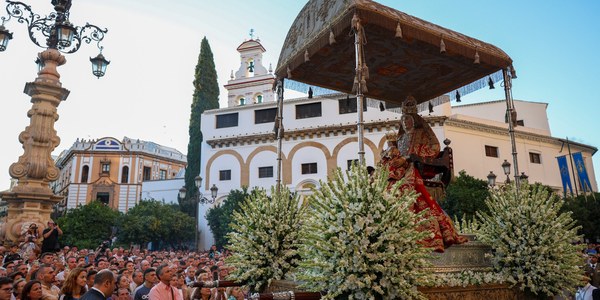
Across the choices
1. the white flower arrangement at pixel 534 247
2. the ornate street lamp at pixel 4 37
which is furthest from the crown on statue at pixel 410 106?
the ornate street lamp at pixel 4 37

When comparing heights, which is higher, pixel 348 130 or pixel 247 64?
pixel 247 64

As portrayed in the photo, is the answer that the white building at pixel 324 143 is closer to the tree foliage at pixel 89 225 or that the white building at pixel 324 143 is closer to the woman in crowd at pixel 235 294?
the tree foliage at pixel 89 225

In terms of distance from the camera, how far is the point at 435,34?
6652 millimetres

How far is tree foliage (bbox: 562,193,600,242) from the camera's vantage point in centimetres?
2302

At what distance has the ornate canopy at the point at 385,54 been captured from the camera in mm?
6320

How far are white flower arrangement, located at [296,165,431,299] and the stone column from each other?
28.8 ft

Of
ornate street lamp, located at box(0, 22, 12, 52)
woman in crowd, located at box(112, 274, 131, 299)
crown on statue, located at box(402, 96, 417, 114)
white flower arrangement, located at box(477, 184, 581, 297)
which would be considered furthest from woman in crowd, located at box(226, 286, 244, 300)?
ornate street lamp, located at box(0, 22, 12, 52)

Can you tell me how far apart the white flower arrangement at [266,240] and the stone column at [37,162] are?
21.7 ft

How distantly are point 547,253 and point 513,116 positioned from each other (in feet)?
8.92

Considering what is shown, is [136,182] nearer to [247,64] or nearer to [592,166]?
[247,64]

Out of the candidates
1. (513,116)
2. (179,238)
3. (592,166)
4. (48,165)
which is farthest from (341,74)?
(592,166)

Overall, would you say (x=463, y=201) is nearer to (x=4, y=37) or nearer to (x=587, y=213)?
(x=587, y=213)

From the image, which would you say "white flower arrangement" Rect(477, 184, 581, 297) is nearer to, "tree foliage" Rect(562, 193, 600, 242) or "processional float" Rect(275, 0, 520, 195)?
"processional float" Rect(275, 0, 520, 195)

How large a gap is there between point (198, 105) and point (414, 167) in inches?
1247
